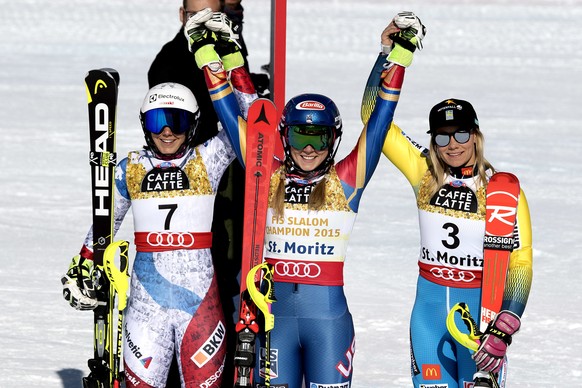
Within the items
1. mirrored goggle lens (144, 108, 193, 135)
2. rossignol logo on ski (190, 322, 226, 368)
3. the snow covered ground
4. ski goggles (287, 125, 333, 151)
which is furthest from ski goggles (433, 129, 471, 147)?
the snow covered ground

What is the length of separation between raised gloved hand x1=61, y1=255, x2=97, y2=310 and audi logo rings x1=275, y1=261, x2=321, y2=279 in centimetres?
97

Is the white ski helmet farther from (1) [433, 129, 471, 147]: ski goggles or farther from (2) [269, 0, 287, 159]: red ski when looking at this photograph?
(1) [433, 129, 471, 147]: ski goggles

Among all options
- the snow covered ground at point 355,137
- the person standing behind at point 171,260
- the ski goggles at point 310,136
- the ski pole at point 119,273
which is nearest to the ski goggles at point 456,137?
the ski goggles at point 310,136

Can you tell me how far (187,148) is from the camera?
5754 millimetres

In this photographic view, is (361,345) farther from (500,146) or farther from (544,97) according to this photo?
(544,97)

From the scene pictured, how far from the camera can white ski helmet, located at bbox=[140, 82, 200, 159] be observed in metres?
5.63

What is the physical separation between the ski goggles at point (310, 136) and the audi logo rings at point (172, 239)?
71 cm

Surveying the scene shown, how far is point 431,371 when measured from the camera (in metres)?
5.49

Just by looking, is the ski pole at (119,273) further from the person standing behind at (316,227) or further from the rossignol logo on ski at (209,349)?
the person standing behind at (316,227)

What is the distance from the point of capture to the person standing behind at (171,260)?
564 centimetres

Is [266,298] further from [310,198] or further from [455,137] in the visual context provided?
[455,137]

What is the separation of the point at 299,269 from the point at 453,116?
104 cm

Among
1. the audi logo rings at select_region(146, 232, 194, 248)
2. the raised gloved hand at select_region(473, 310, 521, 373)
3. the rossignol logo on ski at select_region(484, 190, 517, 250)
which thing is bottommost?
the raised gloved hand at select_region(473, 310, 521, 373)

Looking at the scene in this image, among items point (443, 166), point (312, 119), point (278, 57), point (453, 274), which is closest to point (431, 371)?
point (453, 274)
